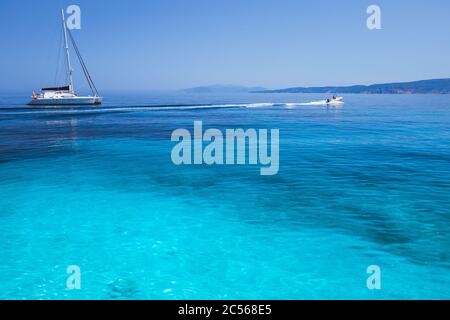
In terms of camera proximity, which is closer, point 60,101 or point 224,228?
point 224,228

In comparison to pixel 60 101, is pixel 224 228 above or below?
below

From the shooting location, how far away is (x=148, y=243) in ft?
40.2

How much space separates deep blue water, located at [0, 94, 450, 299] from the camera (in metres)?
9.85

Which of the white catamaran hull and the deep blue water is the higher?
the white catamaran hull

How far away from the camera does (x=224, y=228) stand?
13617 millimetres

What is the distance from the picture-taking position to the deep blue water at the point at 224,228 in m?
9.85

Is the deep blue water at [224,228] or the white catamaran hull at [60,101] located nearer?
the deep blue water at [224,228]

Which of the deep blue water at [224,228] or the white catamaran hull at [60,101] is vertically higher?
the white catamaran hull at [60,101]

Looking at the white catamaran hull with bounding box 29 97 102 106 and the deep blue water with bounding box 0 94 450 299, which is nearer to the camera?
the deep blue water with bounding box 0 94 450 299

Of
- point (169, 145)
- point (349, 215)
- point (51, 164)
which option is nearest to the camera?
point (349, 215)
